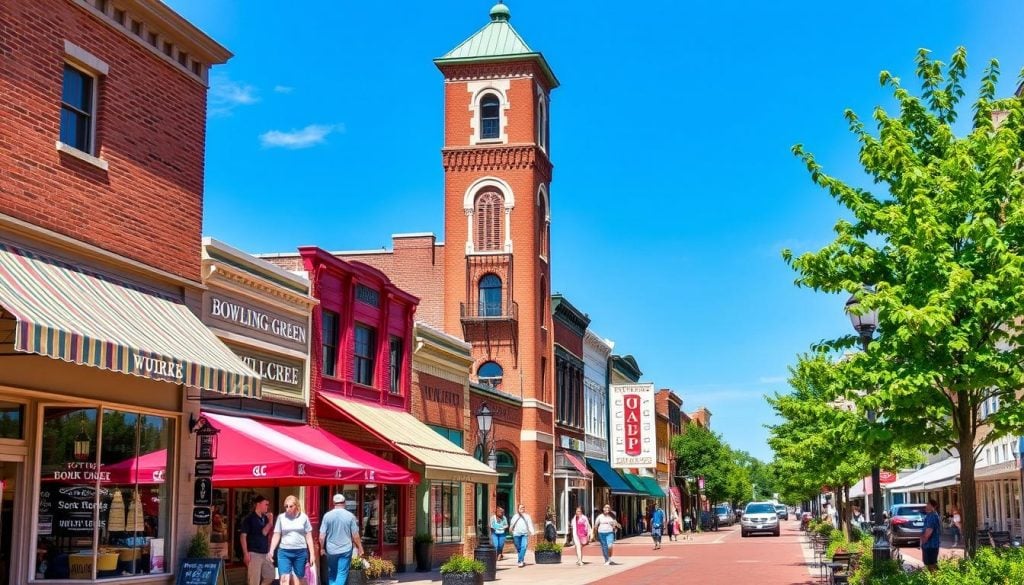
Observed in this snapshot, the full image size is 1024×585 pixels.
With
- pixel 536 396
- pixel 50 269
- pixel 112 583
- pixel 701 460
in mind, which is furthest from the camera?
pixel 701 460

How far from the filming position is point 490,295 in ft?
150

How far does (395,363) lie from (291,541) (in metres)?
13.9

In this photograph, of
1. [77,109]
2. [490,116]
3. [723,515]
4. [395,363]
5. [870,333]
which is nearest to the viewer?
[77,109]

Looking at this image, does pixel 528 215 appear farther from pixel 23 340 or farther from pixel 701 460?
pixel 701 460

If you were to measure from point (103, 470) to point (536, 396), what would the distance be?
30434 mm

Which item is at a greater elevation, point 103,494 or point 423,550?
point 103,494

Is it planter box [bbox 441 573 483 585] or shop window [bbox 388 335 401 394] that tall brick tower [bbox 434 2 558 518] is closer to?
shop window [bbox 388 335 401 394]

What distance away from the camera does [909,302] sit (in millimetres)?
15617

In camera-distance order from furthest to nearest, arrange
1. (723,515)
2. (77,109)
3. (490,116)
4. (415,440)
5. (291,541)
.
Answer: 1. (723,515)
2. (490,116)
3. (415,440)
4. (291,541)
5. (77,109)

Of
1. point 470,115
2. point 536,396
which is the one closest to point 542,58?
point 470,115

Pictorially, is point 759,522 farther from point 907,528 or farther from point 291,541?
point 291,541

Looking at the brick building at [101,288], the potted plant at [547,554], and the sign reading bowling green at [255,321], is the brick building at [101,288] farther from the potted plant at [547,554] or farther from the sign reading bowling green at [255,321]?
the potted plant at [547,554]

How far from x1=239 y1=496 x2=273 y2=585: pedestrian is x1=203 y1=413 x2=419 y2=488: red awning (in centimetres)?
79

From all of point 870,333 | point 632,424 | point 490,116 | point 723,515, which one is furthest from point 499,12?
point 723,515
